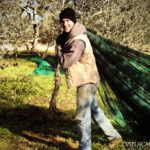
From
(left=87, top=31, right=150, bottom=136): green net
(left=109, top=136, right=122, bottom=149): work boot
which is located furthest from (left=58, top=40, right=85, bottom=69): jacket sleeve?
(left=109, top=136, right=122, bottom=149): work boot

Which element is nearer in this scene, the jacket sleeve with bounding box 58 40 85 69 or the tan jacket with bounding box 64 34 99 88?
the jacket sleeve with bounding box 58 40 85 69

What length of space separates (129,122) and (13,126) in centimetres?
307

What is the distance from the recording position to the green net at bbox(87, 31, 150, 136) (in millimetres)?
3141

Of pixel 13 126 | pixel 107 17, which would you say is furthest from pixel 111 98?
pixel 107 17

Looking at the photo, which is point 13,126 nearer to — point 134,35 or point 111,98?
point 111,98

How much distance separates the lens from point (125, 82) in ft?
10.8

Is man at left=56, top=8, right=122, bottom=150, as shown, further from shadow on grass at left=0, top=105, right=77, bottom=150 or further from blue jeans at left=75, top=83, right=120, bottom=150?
shadow on grass at left=0, top=105, right=77, bottom=150

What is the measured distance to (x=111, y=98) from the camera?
3.50 meters

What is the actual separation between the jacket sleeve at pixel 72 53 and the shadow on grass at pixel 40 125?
1.99 meters

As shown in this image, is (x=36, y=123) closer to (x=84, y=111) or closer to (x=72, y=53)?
(x=84, y=111)

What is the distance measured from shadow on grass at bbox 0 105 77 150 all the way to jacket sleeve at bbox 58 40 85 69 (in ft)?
6.52

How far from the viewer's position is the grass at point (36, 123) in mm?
3693

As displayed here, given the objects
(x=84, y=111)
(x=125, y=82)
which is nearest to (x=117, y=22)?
(x=125, y=82)

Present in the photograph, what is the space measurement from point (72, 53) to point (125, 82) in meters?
1.37
